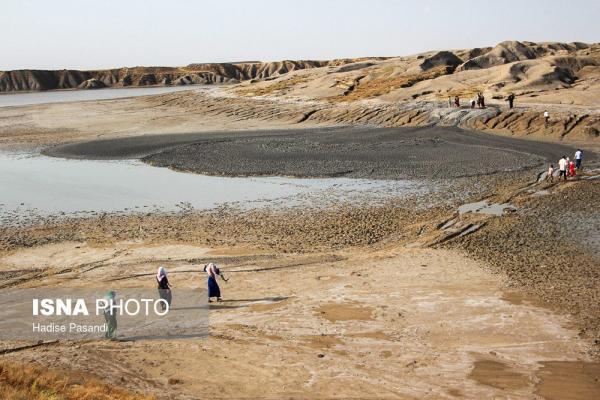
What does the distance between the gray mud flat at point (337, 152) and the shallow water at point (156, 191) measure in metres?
2.03

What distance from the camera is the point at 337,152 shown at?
132ft

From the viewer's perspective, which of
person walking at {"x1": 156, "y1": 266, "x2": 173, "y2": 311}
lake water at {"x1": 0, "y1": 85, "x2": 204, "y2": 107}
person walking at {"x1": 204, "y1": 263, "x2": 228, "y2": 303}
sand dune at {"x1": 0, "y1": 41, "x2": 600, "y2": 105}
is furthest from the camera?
lake water at {"x1": 0, "y1": 85, "x2": 204, "y2": 107}

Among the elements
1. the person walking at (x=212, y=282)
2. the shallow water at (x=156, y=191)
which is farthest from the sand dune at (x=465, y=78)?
the person walking at (x=212, y=282)

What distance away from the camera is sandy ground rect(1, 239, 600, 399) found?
34.9 feet

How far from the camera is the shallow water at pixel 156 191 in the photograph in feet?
90.5

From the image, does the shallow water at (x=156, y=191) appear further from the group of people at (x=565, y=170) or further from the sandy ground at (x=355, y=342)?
the sandy ground at (x=355, y=342)

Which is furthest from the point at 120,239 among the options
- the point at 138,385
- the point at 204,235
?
the point at 138,385

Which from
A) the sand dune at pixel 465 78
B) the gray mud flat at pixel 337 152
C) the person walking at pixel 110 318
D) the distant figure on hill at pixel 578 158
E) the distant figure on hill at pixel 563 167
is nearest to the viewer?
the person walking at pixel 110 318

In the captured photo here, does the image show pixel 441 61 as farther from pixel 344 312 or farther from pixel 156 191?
pixel 344 312

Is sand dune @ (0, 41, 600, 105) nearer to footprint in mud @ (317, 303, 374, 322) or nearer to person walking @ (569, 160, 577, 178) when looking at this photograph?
person walking @ (569, 160, 577, 178)

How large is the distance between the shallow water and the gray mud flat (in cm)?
203

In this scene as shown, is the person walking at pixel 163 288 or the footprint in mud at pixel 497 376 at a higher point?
the person walking at pixel 163 288

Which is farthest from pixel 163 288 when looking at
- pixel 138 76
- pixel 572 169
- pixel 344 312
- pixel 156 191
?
pixel 138 76

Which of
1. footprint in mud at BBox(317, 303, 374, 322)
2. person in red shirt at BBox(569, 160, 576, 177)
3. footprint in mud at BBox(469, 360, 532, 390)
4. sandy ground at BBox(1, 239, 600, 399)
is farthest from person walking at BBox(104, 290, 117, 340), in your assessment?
person in red shirt at BBox(569, 160, 576, 177)
